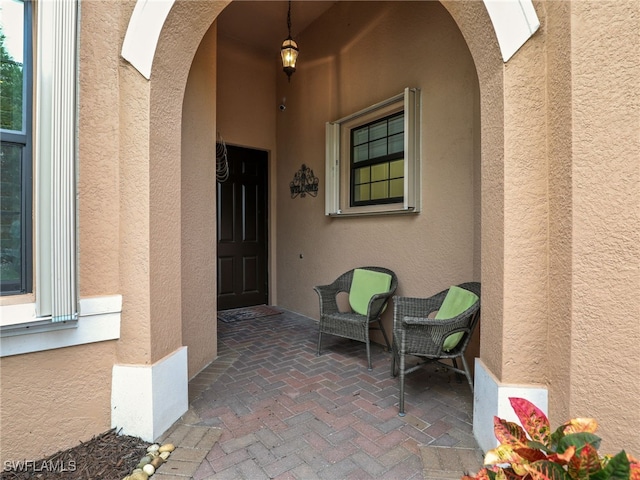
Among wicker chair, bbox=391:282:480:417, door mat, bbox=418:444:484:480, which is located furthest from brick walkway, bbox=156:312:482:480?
wicker chair, bbox=391:282:480:417

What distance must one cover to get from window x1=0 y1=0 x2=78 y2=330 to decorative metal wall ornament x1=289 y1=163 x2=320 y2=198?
3.02 metres

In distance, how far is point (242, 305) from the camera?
4.98 meters

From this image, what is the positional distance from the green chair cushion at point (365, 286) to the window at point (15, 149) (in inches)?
103

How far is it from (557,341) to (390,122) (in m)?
2.67

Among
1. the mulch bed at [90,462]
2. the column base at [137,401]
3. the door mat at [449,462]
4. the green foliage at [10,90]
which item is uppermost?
the green foliage at [10,90]

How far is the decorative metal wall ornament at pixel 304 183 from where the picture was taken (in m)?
4.41

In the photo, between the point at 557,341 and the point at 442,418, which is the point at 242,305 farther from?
the point at 557,341

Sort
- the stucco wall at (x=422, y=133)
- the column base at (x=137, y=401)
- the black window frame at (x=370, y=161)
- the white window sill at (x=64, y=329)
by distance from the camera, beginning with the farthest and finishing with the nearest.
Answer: the black window frame at (x=370, y=161)
the stucco wall at (x=422, y=133)
the column base at (x=137, y=401)
the white window sill at (x=64, y=329)

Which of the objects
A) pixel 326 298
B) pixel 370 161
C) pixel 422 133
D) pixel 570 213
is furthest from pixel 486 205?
pixel 370 161

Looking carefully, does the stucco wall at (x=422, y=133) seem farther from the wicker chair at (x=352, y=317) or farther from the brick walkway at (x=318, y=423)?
the brick walkway at (x=318, y=423)

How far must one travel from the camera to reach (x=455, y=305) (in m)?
2.37

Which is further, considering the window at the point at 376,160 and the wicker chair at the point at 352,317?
the window at the point at 376,160

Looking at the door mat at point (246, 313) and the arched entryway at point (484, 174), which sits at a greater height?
the arched entryway at point (484, 174)

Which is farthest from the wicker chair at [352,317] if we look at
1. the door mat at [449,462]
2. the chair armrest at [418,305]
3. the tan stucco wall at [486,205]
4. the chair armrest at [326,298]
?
the door mat at [449,462]
